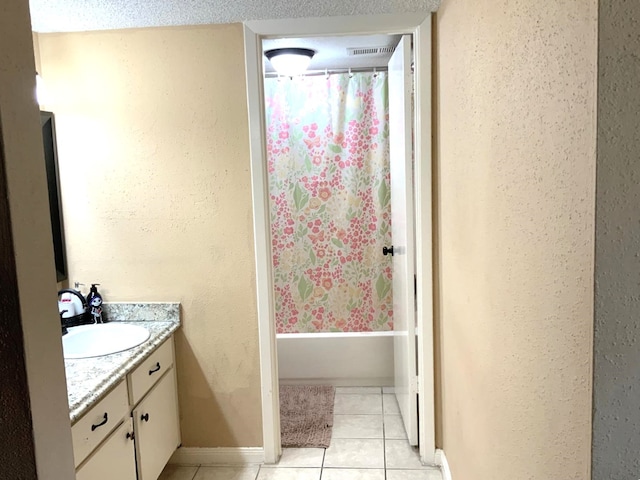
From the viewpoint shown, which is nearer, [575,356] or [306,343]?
[575,356]

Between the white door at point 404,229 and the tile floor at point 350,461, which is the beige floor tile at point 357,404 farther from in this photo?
the white door at point 404,229

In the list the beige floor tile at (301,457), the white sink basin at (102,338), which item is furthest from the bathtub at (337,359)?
the white sink basin at (102,338)

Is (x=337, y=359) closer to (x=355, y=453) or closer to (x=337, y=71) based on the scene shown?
(x=355, y=453)

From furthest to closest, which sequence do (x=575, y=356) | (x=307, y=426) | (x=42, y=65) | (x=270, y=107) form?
(x=270, y=107)
(x=307, y=426)
(x=42, y=65)
(x=575, y=356)

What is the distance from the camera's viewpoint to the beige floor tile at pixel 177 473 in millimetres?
2549

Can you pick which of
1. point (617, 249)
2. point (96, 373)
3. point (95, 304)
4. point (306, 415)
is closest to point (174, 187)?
point (95, 304)

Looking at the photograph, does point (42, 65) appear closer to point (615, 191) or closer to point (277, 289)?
point (277, 289)

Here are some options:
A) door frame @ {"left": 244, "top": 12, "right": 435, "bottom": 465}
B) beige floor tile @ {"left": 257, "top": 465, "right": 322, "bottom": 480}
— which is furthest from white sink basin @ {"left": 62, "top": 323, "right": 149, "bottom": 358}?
beige floor tile @ {"left": 257, "top": 465, "right": 322, "bottom": 480}

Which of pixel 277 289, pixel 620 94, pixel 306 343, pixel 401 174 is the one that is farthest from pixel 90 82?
pixel 620 94

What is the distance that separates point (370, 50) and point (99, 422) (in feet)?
7.73

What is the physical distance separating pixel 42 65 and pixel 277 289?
1.94 metres

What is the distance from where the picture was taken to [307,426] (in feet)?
9.78

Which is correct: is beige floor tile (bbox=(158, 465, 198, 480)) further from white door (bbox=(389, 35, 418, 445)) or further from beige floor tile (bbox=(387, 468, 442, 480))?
white door (bbox=(389, 35, 418, 445))

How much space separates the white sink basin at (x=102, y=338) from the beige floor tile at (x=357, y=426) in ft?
4.08
